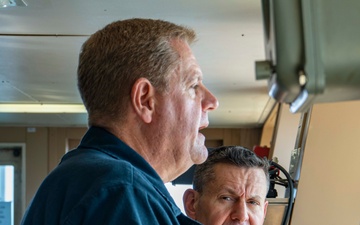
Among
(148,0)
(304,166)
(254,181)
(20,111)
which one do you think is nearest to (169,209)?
(254,181)

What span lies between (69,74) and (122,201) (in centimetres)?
366

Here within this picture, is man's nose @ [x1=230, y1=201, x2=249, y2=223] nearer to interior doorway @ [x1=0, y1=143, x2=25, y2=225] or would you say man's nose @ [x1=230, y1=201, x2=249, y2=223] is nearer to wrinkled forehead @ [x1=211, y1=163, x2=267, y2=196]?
wrinkled forehead @ [x1=211, y1=163, x2=267, y2=196]

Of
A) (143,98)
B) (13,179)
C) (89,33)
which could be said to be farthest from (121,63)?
(13,179)

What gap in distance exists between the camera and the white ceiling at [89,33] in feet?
8.43

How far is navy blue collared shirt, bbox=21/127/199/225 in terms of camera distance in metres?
0.76

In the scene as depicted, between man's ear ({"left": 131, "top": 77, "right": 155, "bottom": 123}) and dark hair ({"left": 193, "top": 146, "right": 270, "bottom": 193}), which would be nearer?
man's ear ({"left": 131, "top": 77, "right": 155, "bottom": 123})

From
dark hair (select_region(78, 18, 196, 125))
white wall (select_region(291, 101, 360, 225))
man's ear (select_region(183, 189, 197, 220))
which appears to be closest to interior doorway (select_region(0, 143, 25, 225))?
white wall (select_region(291, 101, 360, 225))

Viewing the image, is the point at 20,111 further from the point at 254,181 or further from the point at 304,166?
the point at 254,181

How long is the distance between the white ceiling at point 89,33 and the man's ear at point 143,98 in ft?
2.94

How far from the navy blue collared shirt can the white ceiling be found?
1.03m

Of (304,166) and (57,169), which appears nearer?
(57,169)

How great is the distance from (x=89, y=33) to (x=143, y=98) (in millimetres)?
2200

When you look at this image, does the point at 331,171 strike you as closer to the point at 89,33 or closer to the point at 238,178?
the point at 238,178

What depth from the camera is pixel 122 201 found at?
0.76 m
